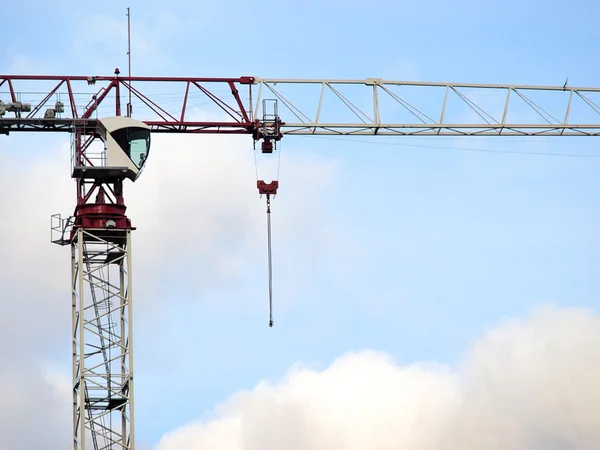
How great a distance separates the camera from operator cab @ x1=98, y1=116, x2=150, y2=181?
129 meters

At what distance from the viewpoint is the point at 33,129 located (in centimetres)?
13025

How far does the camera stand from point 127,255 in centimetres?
12750

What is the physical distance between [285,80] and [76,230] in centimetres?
1944

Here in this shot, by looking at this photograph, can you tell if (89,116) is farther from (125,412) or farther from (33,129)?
(125,412)

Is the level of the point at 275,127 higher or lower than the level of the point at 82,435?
higher

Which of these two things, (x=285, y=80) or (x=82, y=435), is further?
(x=285, y=80)

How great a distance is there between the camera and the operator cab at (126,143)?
129 meters

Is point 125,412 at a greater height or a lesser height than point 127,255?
lesser

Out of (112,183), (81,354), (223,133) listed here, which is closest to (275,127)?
(223,133)

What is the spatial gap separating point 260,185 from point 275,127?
4.37m

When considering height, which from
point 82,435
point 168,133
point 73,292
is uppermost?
point 168,133

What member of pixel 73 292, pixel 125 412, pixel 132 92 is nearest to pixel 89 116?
pixel 132 92

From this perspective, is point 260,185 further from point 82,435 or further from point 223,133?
point 82,435

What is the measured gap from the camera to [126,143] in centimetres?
12950
